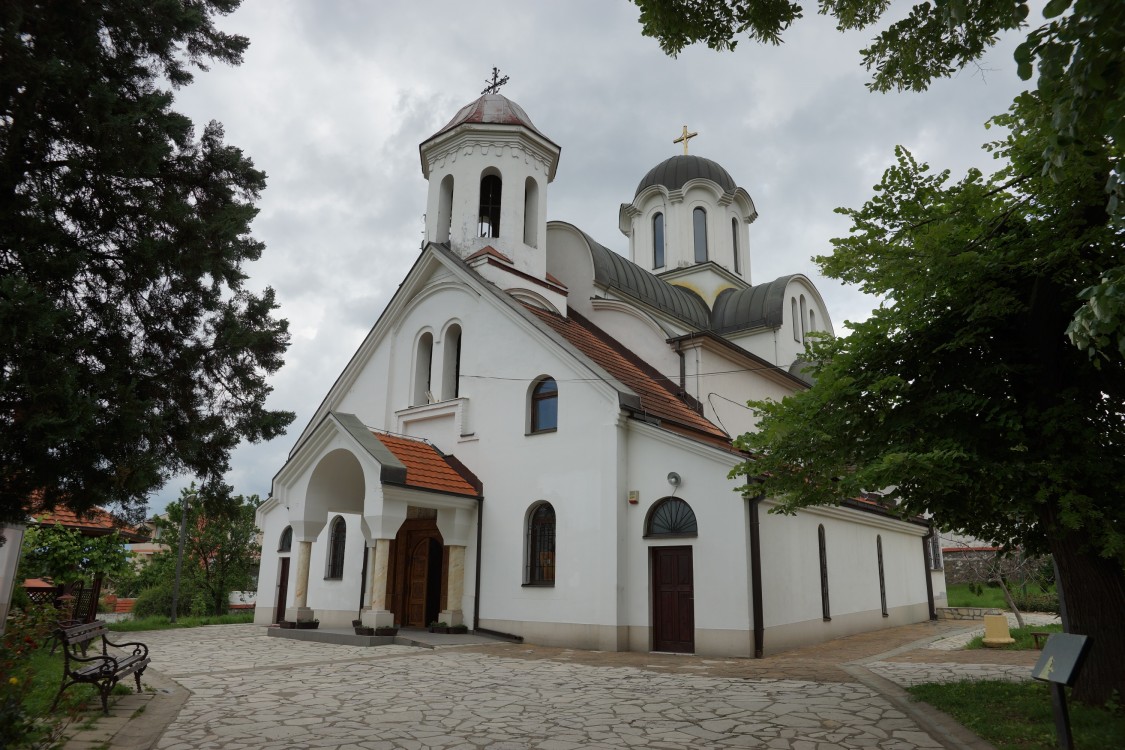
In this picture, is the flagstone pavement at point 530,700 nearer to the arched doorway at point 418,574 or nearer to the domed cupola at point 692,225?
the arched doorway at point 418,574

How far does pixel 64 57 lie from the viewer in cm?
608

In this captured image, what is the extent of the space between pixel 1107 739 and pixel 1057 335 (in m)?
3.64

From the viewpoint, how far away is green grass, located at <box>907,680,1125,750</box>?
6.00 metres

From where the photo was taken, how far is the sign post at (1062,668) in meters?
5.21

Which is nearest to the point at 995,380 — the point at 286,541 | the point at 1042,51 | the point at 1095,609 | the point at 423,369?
the point at 1095,609

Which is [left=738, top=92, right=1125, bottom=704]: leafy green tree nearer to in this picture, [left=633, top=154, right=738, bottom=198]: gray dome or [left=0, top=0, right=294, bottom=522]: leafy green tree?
[left=0, top=0, right=294, bottom=522]: leafy green tree

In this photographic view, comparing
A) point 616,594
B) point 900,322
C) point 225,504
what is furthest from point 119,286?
point 616,594

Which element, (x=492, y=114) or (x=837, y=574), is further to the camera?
(x=492, y=114)

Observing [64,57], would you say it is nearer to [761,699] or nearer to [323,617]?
[761,699]

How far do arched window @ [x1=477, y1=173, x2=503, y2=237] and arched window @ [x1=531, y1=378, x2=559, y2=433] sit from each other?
18.6 feet

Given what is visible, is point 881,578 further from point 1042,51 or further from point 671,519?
point 1042,51

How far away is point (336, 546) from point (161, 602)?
9.68 meters

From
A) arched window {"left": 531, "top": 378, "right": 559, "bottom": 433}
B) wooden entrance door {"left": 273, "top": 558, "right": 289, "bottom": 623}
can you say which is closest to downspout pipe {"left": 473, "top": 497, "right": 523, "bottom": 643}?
arched window {"left": 531, "top": 378, "right": 559, "bottom": 433}

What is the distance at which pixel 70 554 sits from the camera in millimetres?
15352
